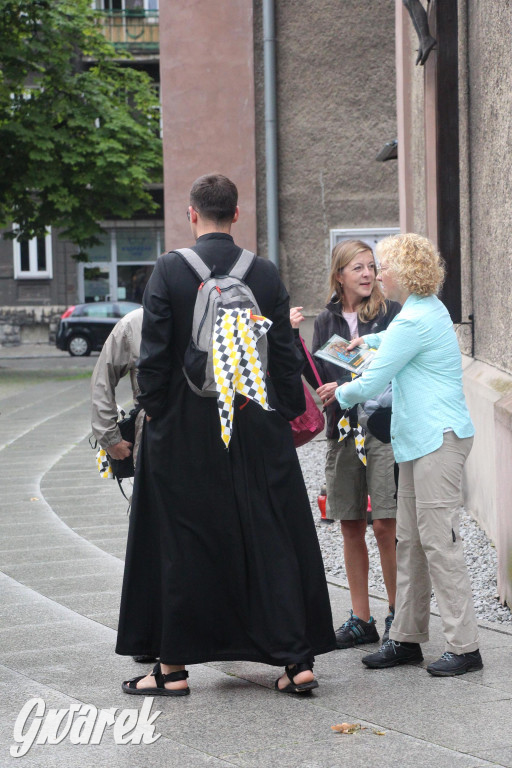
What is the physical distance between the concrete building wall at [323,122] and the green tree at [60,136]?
8888mm

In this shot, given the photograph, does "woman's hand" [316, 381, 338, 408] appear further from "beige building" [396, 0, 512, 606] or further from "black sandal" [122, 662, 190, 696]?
"beige building" [396, 0, 512, 606]

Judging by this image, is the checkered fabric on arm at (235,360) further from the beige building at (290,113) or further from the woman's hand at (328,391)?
the beige building at (290,113)

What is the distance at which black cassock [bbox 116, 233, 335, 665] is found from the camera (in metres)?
4.34

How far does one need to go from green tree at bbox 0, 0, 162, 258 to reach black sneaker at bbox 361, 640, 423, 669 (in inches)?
784

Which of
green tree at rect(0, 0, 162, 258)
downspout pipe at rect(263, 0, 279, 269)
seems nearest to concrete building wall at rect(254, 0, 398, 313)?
downspout pipe at rect(263, 0, 279, 269)

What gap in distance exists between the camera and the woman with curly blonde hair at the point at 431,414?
14.9ft

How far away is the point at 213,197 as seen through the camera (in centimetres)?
446

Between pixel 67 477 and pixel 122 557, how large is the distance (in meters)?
3.45

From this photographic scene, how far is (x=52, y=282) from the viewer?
1692 inches

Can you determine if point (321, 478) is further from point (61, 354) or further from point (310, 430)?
point (61, 354)

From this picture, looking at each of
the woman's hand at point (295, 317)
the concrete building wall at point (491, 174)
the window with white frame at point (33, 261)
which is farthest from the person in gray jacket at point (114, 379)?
the window with white frame at point (33, 261)

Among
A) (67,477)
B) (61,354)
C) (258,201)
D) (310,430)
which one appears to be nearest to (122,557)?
(310,430)

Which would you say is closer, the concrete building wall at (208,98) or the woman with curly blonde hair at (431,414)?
the woman with curly blonde hair at (431,414)

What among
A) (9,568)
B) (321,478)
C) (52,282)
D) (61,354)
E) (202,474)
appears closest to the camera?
→ (202,474)
